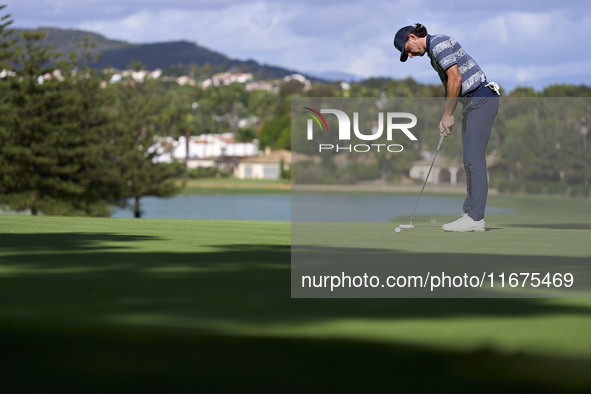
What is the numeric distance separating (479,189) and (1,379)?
703 centimetres

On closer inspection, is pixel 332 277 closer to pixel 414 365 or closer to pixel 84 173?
pixel 414 365

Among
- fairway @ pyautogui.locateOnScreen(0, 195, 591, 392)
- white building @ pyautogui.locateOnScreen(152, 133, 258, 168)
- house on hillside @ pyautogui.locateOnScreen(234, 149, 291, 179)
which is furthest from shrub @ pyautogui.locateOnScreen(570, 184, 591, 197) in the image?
white building @ pyautogui.locateOnScreen(152, 133, 258, 168)

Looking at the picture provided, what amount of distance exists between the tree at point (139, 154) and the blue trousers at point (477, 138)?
54.9m

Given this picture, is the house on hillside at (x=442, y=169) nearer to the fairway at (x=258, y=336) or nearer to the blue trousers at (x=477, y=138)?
the blue trousers at (x=477, y=138)

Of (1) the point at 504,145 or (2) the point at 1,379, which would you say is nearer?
(2) the point at 1,379

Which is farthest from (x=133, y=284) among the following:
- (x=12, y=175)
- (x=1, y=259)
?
(x=12, y=175)

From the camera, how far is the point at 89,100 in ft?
191

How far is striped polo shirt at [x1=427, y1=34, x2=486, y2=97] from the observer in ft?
29.5

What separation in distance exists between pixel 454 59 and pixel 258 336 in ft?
20.5

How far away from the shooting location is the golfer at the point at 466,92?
9.02 meters

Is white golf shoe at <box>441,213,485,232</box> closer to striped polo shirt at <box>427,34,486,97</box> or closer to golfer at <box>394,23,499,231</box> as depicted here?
golfer at <box>394,23,499,231</box>

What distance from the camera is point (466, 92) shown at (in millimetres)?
9164

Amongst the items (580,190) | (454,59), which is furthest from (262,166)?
(454,59)

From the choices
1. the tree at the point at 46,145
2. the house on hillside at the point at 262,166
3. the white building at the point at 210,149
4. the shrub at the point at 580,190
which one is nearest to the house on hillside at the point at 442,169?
the shrub at the point at 580,190
